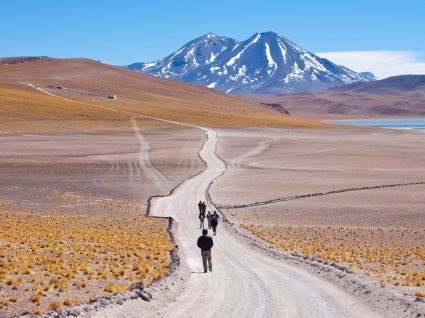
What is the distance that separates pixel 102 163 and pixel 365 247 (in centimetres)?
3835

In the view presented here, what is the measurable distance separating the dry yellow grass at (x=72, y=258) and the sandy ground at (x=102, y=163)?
38.6 ft

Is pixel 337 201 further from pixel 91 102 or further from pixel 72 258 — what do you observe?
pixel 91 102

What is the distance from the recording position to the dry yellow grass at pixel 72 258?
549 inches

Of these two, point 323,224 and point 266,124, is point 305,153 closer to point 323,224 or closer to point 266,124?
point 323,224

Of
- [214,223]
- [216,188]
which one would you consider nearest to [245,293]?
[214,223]

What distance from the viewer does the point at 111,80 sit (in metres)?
185

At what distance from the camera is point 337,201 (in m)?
40.6

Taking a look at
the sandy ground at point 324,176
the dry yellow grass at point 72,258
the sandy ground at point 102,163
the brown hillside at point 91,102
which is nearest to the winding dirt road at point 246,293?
the dry yellow grass at point 72,258

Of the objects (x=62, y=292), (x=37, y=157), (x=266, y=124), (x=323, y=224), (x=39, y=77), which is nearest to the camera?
(x=62, y=292)

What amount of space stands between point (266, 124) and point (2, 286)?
10805 cm

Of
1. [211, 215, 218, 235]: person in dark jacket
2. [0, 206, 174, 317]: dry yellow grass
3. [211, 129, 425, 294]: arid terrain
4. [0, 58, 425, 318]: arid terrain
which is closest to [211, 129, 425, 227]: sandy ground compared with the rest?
[211, 129, 425, 294]: arid terrain

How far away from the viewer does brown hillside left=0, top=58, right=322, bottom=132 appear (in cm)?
10012

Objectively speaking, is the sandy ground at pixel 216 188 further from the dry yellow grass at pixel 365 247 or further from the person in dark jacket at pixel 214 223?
the dry yellow grass at pixel 365 247

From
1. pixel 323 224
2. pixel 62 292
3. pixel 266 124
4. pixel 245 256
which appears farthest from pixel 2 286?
pixel 266 124
